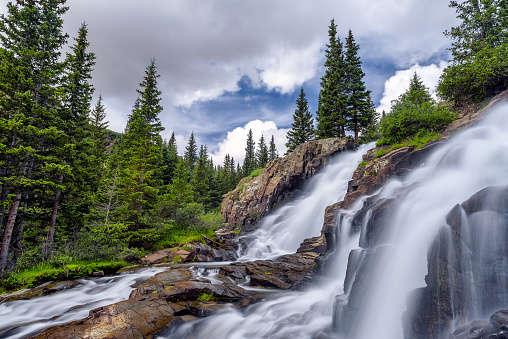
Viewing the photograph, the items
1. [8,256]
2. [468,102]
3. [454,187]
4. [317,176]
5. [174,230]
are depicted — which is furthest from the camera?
[317,176]

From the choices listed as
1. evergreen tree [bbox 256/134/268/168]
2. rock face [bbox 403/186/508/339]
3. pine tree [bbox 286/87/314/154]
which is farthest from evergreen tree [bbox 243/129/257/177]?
rock face [bbox 403/186/508/339]

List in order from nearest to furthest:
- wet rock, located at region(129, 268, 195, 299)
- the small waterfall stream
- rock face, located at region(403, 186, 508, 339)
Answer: rock face, located at region(403, 186, 508, 339) → the small waterfall stream → wet rock, located at region(129, 268, 195, 299)

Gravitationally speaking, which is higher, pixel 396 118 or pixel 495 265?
pixel 396 118

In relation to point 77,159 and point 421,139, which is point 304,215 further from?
point 77,159

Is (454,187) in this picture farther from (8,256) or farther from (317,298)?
(8,256)

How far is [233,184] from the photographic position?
72.5 meters

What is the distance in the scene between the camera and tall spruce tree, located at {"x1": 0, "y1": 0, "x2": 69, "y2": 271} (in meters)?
11.1

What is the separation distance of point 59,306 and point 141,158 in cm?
1138

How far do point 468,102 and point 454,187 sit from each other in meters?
12.9

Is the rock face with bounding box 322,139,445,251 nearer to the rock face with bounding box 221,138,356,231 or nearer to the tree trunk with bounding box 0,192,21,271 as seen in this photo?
the rock face with bounding box 221,138,356,231

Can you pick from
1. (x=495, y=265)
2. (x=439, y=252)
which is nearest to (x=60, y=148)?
(x=439, y=252)

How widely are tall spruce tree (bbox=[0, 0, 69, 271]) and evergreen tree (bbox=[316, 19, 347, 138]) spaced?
28.0m

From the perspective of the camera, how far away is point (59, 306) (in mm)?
8398

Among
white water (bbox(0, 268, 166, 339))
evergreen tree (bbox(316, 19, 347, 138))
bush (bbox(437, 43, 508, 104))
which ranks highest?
evergreen tree (bbox(316, 19, 347, 138))
